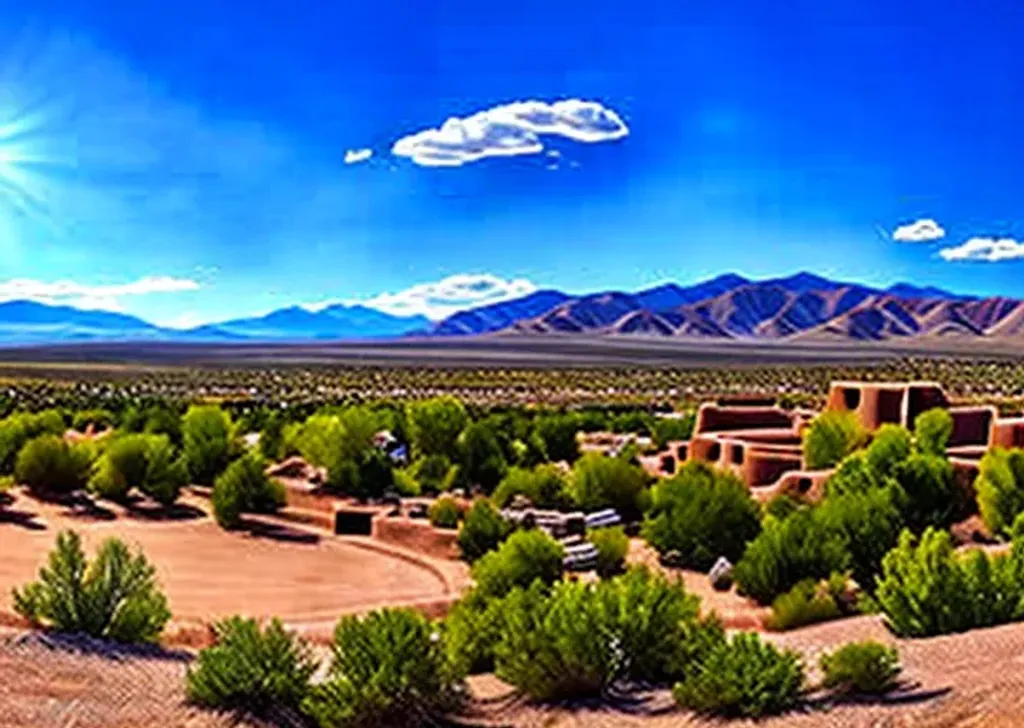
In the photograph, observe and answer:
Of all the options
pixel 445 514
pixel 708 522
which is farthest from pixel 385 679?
pixel 445 514

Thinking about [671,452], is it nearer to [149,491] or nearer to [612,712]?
[149,491]

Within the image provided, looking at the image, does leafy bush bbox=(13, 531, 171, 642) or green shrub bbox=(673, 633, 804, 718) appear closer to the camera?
green shrub bbox=(673, 633, 804, 718)

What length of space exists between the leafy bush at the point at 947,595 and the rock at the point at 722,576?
10764mm

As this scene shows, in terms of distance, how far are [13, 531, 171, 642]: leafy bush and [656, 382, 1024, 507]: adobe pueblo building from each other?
821 inches

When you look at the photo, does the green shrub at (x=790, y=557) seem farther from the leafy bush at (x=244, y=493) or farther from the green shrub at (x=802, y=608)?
the leafy bush at (x=244, y=493)

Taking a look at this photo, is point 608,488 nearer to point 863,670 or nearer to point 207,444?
point 207,444

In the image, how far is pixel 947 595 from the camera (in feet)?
60.4

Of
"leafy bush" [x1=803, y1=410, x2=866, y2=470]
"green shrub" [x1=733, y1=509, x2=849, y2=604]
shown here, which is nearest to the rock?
"green shrub" [x1=733, y1=509, x2=849, y2=604]

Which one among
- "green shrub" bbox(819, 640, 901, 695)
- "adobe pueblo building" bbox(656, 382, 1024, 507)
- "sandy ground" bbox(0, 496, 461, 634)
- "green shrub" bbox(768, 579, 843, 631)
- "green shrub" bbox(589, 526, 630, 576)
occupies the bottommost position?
"sandy ground" bbox(0, 496, 461, 634)

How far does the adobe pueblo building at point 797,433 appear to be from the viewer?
124 ft

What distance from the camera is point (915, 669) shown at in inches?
626

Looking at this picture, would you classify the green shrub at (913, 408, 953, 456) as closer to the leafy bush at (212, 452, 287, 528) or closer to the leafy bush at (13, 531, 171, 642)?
the leafy bush at (212, 452, 287, 528)

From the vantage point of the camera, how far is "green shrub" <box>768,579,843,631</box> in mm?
23703

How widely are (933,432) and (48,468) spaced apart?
27.6 metres
